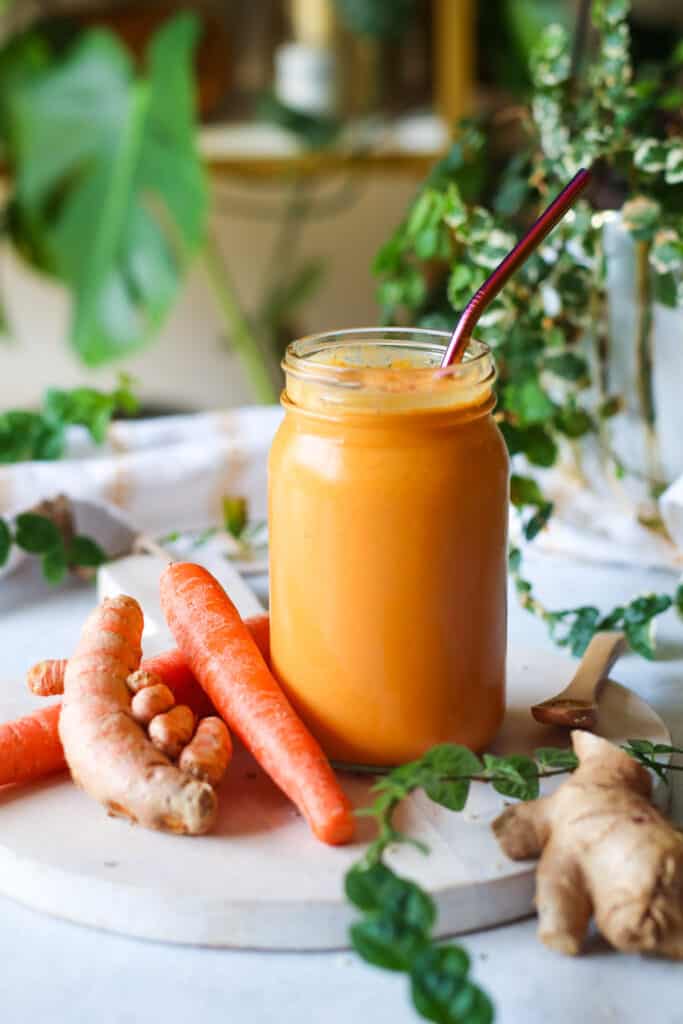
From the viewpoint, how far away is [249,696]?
2.44 ft

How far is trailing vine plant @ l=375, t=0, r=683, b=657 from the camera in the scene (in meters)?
1.01

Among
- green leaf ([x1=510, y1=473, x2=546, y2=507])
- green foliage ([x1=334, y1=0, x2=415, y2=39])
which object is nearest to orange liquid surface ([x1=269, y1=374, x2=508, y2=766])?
green leaf ([x1=510, y1=473, x2=546, y2=507])

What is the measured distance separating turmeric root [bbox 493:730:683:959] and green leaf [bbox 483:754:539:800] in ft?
0.07

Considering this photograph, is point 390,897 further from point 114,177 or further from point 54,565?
point 114,177

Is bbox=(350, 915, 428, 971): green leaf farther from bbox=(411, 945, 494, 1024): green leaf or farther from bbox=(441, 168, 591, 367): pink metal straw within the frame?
bbox=(441, 168, 591, 367): pink metal straw

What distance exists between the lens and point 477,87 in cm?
302

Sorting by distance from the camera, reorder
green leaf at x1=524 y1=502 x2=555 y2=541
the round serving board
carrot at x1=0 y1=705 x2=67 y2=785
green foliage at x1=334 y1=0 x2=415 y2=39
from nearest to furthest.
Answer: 1. the round serving board
2. carrot at x1=0 y1=705 x2=67 y2=785
3. green leaf at x1=524 y1=502 x2=555 y2=541
4. green foliage at x1=334 y1=0 x2=415 y2=39

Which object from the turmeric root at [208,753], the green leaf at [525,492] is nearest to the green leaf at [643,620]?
the green leaf at [525,492]

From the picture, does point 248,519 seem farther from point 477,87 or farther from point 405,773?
point 477,87

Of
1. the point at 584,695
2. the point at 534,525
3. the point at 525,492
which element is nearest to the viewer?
the point at 584,695

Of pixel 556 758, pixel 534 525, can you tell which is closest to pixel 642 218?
pixel 534 525

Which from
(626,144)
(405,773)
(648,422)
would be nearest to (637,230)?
(626,144)

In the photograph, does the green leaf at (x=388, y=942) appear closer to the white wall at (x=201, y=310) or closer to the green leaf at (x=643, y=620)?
the green leaf at (x=643, y=620)

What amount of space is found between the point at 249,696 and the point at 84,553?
17.3 inches
